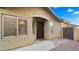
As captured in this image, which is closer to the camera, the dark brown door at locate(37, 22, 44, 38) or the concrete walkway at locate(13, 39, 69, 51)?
the concrete walkway at locate(13, 39, 69, 51)

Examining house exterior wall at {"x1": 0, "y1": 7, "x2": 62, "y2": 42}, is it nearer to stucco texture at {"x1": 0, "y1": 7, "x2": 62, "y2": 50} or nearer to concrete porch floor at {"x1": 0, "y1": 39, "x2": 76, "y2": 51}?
stucco texture at {"x1": 0, "y1": 7, "x2": 62, "y2": 50}

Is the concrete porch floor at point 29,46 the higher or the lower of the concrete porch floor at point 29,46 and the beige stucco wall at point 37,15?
the lower

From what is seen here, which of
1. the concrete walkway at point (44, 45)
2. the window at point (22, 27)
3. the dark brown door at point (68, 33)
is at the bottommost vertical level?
the concrete walkway at point (44, 45)

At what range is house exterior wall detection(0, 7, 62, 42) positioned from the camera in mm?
3789

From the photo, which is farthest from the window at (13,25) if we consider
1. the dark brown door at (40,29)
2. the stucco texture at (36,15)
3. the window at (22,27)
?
the dark brown door at (40,29)

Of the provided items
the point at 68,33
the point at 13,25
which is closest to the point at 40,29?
the point at 13,25

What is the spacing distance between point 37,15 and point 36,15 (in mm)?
34

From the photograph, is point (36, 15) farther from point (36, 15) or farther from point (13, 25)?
point (13, 25)

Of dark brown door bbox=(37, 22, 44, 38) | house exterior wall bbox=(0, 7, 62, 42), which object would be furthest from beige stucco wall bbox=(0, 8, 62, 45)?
dark brown door bbox=(37, 22, 44, 38)

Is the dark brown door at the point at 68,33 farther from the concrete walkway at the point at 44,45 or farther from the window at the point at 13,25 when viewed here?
the window at the point at 13,25

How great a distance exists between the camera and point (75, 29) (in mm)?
4379

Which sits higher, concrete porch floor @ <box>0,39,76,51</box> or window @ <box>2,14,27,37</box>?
window @ <box>2,14,27,37</box>

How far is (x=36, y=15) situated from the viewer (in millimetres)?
4020

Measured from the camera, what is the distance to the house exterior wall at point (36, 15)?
3.79 m
